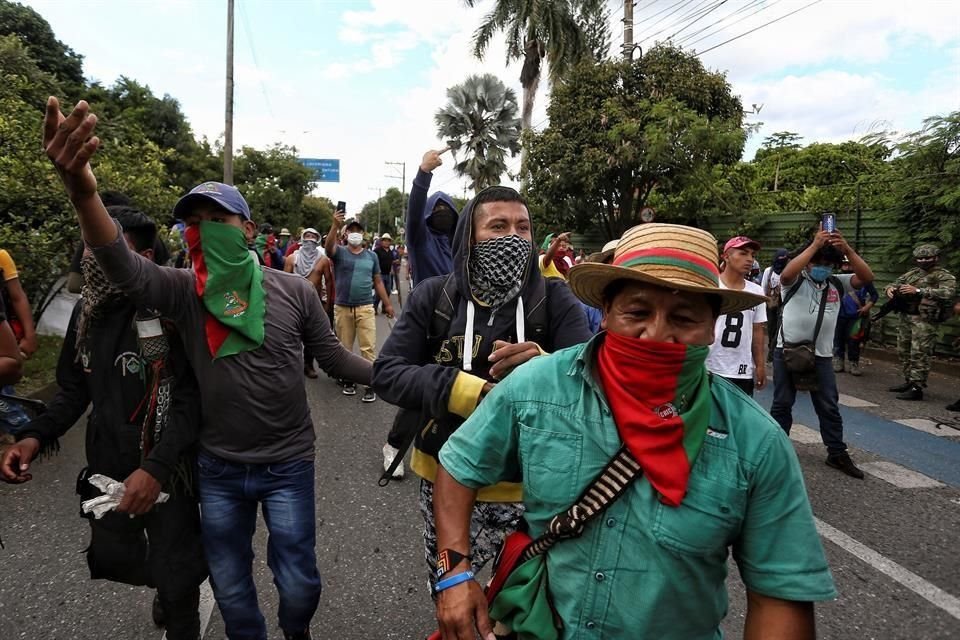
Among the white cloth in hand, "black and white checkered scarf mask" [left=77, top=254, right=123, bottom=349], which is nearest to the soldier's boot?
the white cloth in hand

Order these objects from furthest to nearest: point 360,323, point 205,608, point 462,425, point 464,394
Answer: point 360,323 → point 205,608 → point 464,394 → point 462,425

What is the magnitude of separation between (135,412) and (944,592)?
388cm

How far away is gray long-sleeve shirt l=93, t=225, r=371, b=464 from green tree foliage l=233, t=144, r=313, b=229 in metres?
30.3

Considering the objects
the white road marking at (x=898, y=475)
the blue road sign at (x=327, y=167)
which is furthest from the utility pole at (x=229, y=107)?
the blue road sign at (x=327, y=167)

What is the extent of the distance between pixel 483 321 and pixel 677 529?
3.22ft

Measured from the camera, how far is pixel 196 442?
2162mm

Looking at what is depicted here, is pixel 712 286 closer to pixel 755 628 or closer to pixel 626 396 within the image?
pixel 626 396

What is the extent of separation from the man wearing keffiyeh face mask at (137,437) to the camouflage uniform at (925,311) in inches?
331

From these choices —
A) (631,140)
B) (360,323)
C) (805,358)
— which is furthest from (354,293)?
(631,140)

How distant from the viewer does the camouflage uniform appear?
737 centimetres

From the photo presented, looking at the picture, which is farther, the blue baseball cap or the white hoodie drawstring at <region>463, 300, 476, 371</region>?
the blue baseball cap

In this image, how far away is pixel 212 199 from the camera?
208 cm

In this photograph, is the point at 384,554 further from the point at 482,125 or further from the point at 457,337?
the point at 482,125

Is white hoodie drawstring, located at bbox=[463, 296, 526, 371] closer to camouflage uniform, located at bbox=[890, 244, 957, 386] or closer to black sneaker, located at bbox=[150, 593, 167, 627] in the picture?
black sneaker, located at bbox=[150, 593, 167, 627]
